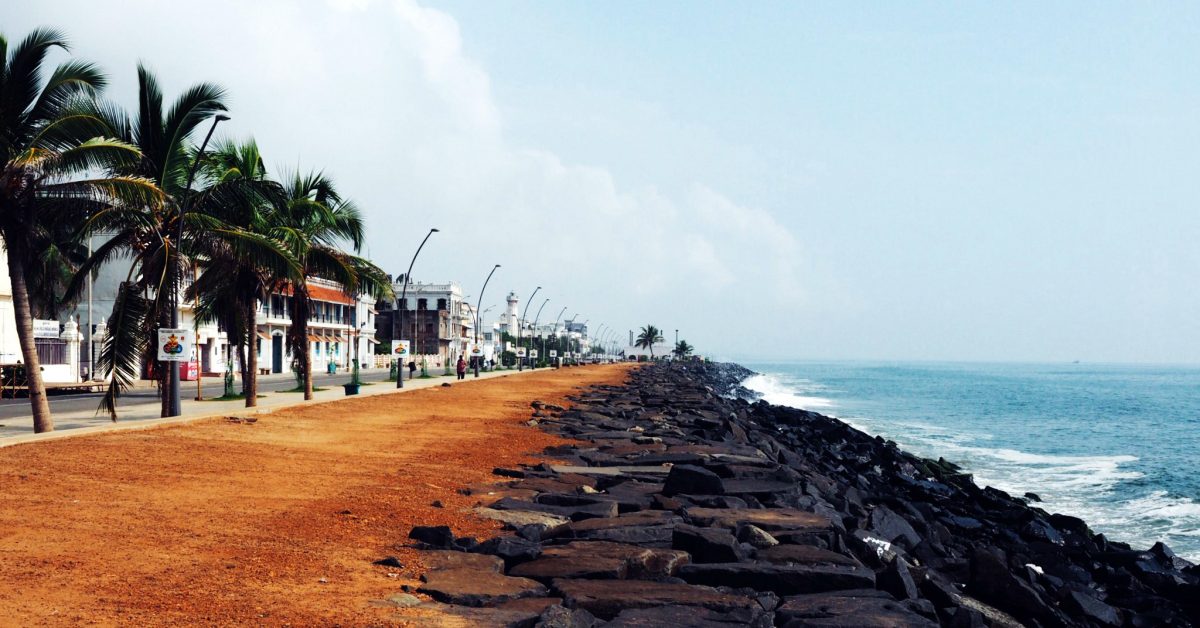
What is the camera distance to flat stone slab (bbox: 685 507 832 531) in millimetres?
9039

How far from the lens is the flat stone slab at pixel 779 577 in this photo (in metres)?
6.95

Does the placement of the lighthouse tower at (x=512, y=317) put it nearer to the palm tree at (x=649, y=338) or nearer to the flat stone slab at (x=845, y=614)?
the palm tree at (x=649, y=338)

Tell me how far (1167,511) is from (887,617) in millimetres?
18000

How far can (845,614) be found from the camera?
20.3 feet

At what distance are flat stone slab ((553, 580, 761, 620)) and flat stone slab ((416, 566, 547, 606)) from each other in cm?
24

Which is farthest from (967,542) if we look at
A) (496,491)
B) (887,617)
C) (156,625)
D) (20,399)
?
(20,399)

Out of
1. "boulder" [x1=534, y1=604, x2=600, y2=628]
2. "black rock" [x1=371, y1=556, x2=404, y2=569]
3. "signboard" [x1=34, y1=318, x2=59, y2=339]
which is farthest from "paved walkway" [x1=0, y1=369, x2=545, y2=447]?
"boulder" [x1=534, y1=604, x2=600, y2=628]

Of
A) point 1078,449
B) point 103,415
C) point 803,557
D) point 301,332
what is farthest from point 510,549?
point 1078,449

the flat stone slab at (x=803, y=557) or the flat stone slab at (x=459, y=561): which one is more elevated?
the flat stone slab at (x=459, y=561)

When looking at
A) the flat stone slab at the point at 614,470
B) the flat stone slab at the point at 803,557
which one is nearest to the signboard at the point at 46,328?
the flat stone slab at the point at 614,470

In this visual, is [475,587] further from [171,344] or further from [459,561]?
[171,344]

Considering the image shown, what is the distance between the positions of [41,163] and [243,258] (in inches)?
237

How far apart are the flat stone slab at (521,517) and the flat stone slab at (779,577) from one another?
1.99 m

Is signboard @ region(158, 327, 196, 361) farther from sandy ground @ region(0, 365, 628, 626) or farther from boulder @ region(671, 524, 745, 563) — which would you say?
boulder @ region(671, 524, 745, 563)
